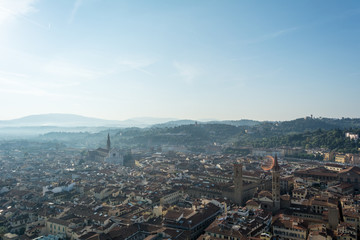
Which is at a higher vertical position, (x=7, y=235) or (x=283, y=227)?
(x=283, y=227)

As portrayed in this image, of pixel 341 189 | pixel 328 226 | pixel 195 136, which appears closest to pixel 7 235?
pixel 328 226

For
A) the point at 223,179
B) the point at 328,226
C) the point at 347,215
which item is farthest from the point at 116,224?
the point at 223,179

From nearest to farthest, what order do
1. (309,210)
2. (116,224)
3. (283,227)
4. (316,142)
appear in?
(283,227) < (116,224) < (309,210) < (316,142)

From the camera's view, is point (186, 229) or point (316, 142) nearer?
point (186, 229)

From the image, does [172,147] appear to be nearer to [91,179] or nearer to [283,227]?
[91,179]

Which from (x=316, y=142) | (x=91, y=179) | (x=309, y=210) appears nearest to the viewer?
(x=309, y=210)

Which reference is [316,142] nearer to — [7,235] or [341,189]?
[341,189]

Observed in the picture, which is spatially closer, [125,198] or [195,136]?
[125,198]

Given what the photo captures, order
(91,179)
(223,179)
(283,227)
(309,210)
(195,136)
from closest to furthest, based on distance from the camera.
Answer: (283,227) < (309,210) < (223,179) < (91,179) < (195,136)

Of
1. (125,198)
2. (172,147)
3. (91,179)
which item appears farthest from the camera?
(172,147)
